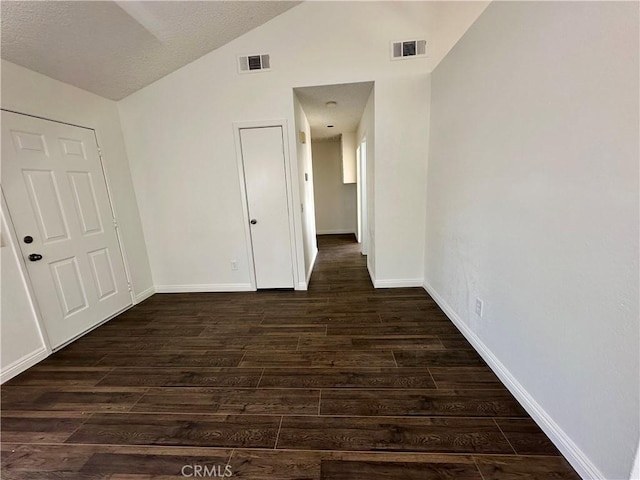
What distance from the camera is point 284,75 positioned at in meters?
2.85

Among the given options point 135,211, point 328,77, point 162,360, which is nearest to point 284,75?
point 328,77

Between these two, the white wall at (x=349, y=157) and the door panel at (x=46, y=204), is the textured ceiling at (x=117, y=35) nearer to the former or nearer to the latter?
the door panel at (x=46, y=204)

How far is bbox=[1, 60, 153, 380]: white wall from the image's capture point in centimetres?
198

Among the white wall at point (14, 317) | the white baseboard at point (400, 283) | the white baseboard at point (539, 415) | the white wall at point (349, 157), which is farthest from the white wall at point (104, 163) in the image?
the white wall at point (349, 157)

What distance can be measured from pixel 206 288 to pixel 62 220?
63.8 inches

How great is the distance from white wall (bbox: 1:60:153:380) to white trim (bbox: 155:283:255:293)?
0.23 metres

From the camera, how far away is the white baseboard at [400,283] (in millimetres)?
3252

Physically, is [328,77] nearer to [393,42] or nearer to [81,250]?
[393,42]

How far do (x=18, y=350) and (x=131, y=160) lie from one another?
7.13ft

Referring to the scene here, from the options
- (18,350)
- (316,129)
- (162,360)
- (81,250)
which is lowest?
(162,360)

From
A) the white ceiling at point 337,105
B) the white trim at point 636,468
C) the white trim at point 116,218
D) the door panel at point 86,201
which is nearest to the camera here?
the white trim at point 636,468

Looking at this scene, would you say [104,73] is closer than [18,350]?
No

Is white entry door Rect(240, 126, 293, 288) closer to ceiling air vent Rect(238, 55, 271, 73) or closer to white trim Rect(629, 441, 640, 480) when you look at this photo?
ceiling air vent Rect(238, 55, 271, 73)

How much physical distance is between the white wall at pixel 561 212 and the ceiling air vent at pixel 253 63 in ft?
6.41
